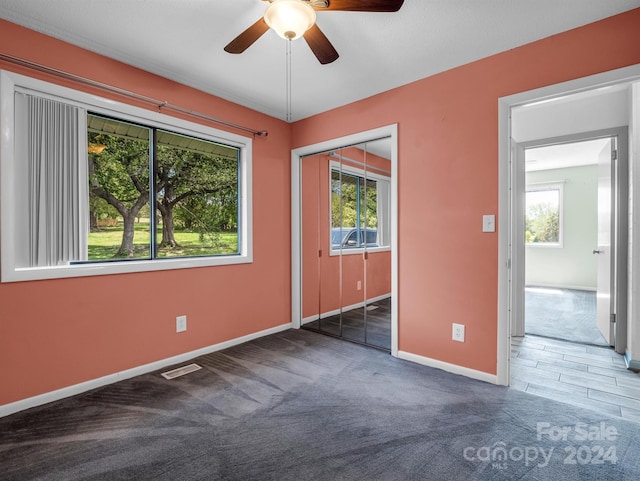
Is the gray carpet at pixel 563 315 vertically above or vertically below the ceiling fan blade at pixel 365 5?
below

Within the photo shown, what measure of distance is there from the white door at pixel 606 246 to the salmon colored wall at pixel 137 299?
3363 mm

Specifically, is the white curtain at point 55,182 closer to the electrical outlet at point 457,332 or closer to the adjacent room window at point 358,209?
the adjacent room window at point 358,209

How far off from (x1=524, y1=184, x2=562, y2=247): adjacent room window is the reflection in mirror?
4.72 m

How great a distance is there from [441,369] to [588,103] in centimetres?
301

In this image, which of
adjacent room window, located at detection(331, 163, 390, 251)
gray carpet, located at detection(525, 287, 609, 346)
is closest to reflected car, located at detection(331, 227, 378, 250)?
adjacent room window, located at detection(331, 163, 390, 251)

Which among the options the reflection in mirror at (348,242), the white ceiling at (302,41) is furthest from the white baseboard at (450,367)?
the white ceiling at (302,41)

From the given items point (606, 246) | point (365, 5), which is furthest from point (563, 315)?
point (365, 5)

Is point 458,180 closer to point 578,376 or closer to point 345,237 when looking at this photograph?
point 345,237

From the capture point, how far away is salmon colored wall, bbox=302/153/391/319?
12.8 feet

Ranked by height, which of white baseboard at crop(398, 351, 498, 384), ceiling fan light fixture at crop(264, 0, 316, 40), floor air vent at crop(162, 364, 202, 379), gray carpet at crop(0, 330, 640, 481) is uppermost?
ceiling fan light fixture at crop(264, 0, 316, 40)

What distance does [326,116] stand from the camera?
3.55 metres

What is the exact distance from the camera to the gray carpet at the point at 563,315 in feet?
11.8

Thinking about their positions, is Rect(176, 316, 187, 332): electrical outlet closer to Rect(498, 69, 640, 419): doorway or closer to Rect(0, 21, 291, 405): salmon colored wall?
Rect(0, 21, 291, 405): salmon colored wall

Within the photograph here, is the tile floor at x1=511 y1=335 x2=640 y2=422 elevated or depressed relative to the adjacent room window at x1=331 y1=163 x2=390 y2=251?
depressed
